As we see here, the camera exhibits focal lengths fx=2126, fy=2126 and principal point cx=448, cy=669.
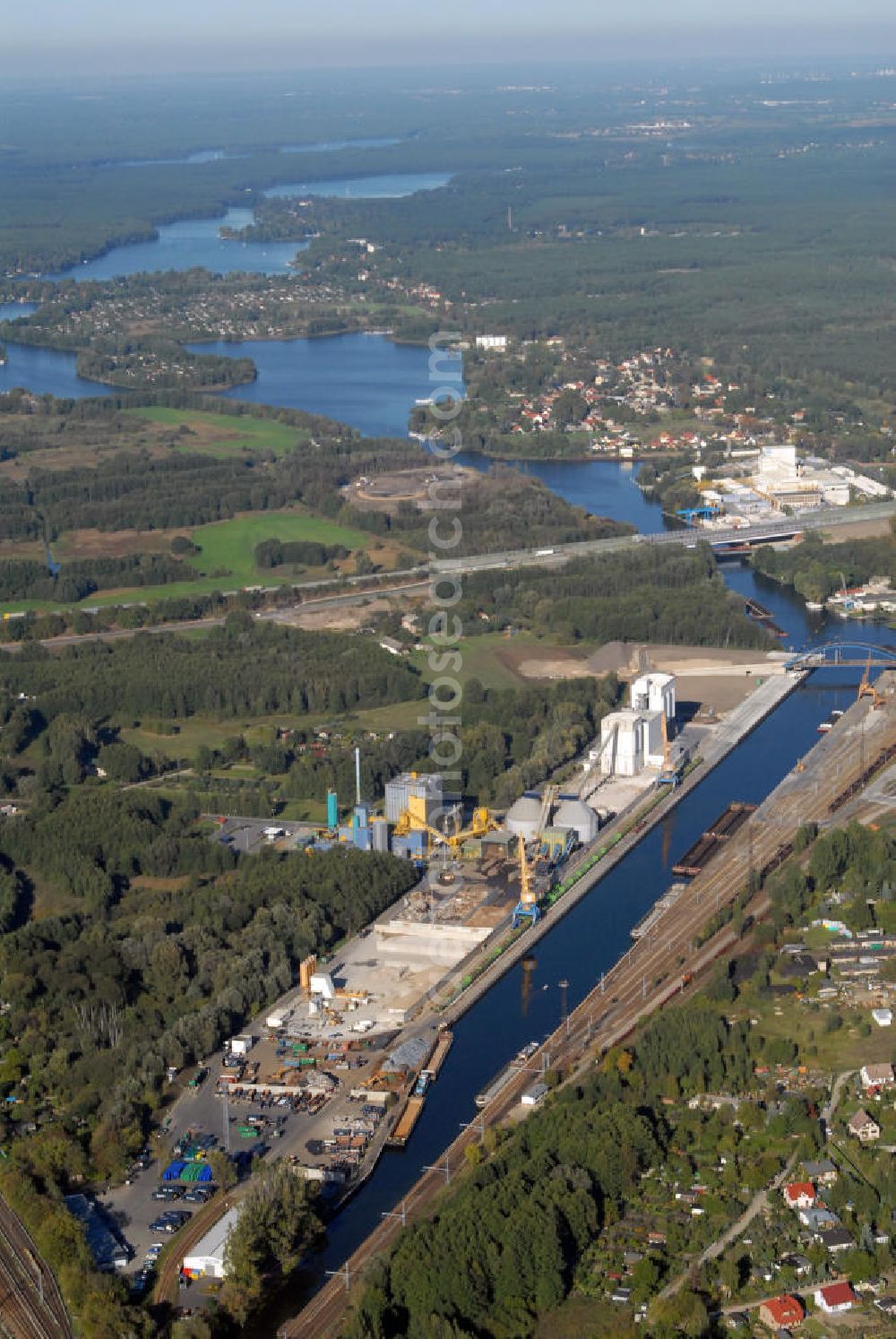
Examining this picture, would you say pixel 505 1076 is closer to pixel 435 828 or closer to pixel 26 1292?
pixel 26 1292

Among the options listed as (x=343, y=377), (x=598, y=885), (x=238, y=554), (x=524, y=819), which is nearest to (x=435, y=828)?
(x=524, y=819)

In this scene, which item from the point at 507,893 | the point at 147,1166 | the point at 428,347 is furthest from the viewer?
the point at 428,347

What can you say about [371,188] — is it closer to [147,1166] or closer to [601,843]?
[601,843]

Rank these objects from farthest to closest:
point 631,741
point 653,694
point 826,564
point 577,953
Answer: point 826,564 → point 653,694 → point 631,741 → point 577,953

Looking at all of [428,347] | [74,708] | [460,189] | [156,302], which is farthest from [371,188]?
[74,708]

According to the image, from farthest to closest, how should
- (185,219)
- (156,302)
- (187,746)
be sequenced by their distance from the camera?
(185,219)
(156,302)
(187,746)

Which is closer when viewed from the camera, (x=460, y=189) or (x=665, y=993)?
(x=665, y=993)

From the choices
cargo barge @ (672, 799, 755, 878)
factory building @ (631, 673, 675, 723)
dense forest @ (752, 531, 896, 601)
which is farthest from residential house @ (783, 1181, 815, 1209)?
dense forest @ (752, 531, 896, 601)
